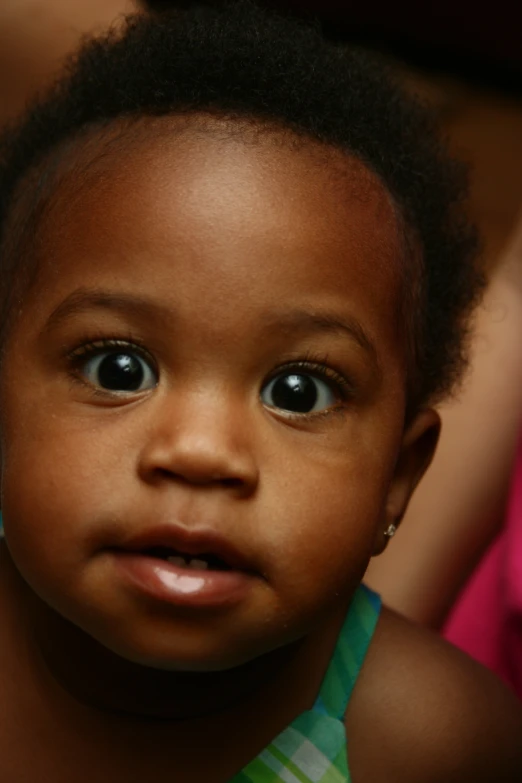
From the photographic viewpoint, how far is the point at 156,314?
2.41 feet

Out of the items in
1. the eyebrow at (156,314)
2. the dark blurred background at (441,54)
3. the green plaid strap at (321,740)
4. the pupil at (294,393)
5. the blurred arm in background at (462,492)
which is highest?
the dark blurred background at (441,54)

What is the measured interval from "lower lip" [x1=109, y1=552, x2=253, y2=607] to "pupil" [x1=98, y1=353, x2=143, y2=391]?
13 centimetres

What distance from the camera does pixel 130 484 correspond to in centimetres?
70

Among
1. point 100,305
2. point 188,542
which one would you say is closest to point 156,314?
point 100,305

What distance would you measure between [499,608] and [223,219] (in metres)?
0.64

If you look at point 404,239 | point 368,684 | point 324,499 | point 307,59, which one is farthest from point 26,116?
point 368,684

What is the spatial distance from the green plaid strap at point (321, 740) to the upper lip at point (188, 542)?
25 cm

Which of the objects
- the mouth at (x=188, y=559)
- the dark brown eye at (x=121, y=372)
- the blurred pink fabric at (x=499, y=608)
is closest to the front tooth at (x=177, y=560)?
the mouth at (x=188, y=559)

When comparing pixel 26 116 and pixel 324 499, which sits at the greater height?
pixel 26 116

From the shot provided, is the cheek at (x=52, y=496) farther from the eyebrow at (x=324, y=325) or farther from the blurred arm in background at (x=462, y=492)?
the blurred arm in background at (x=462, y=492)

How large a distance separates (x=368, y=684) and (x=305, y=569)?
255mm

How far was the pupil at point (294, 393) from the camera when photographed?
780 millimetres

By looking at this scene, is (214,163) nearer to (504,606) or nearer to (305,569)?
(305,569)

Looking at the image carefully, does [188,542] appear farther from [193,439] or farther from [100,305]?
[100,305]
